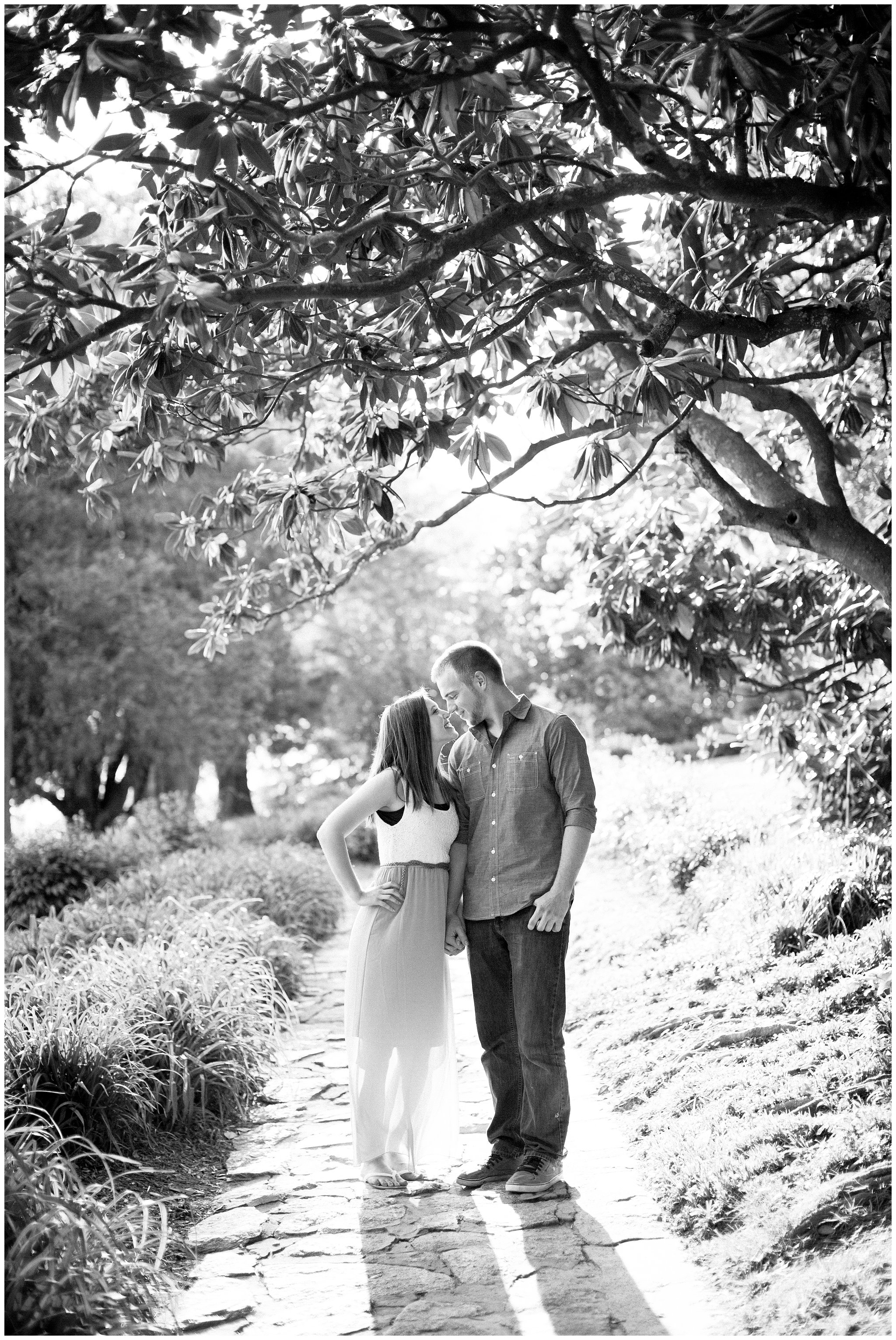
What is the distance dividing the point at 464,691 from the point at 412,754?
33cm

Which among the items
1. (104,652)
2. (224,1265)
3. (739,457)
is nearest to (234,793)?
(104,652)

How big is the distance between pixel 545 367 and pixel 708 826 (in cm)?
644

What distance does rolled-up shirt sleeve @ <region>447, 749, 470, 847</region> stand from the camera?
4695 millimetres

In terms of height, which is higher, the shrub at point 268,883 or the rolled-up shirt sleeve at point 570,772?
the rolled-up shirt sleeve at point 570,772

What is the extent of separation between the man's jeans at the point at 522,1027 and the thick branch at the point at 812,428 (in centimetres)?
217

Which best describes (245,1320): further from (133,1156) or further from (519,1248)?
(133,1156)

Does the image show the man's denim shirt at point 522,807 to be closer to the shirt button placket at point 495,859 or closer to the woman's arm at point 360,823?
the shirt button placket at point 495,859

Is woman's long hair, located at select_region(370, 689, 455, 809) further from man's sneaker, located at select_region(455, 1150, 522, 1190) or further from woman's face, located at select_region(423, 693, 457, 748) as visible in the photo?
man's sneaker, located at select_region(455, 1150, 522, 1190)

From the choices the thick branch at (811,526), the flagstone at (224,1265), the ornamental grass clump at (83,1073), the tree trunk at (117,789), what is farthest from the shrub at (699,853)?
the tree trunk at (117,789)

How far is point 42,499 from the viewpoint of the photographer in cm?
1633

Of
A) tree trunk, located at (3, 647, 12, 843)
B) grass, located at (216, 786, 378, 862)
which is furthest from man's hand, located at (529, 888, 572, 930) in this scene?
grass, located at (216, 786, 378, 862)

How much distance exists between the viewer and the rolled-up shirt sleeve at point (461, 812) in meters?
4.70

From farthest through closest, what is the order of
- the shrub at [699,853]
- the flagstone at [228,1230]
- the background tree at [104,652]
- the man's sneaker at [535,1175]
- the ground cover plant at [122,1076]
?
the background tree at [104,652]
the shrub at [699,853]
the man's sneaker at [535,1175]
the flagstone at [228,1230]
the ground cover plant at [122,1076]

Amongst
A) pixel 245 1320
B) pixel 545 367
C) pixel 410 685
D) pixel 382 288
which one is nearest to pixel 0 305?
pixel 382 288
